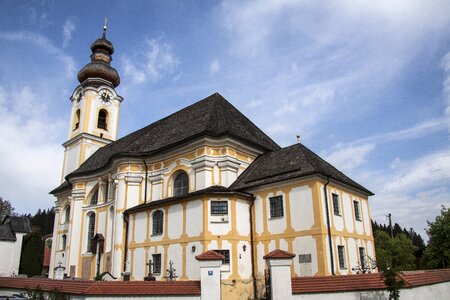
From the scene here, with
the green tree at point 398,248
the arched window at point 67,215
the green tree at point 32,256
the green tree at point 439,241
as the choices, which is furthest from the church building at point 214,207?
the green tree at point 398,248

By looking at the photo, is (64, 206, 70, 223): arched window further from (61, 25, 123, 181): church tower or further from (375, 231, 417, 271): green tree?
(375, 231, 417, 271): green tree

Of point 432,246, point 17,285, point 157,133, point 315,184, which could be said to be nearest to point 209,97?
point 157,133

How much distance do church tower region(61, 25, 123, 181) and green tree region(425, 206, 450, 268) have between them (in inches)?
1302

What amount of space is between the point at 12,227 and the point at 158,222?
21.2m

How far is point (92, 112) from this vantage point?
38.8 meters

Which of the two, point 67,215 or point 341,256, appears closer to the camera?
point 341,256

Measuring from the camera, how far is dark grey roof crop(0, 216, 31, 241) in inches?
1417

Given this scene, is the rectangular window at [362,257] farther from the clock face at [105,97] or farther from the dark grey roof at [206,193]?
the clock face at [105,97]

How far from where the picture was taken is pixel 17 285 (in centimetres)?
1686

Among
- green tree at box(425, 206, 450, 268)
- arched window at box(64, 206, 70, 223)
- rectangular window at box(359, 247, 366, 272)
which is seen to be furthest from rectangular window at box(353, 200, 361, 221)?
arched window at box(64, 206, 70, 223)

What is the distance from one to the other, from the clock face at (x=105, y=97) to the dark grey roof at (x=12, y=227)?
14078 mm

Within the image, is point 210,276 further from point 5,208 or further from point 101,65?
point 5,208

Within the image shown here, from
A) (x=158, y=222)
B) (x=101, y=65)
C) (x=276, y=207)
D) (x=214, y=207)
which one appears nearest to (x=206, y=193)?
(x=214, y=207)

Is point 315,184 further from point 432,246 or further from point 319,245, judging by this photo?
point 432,246
